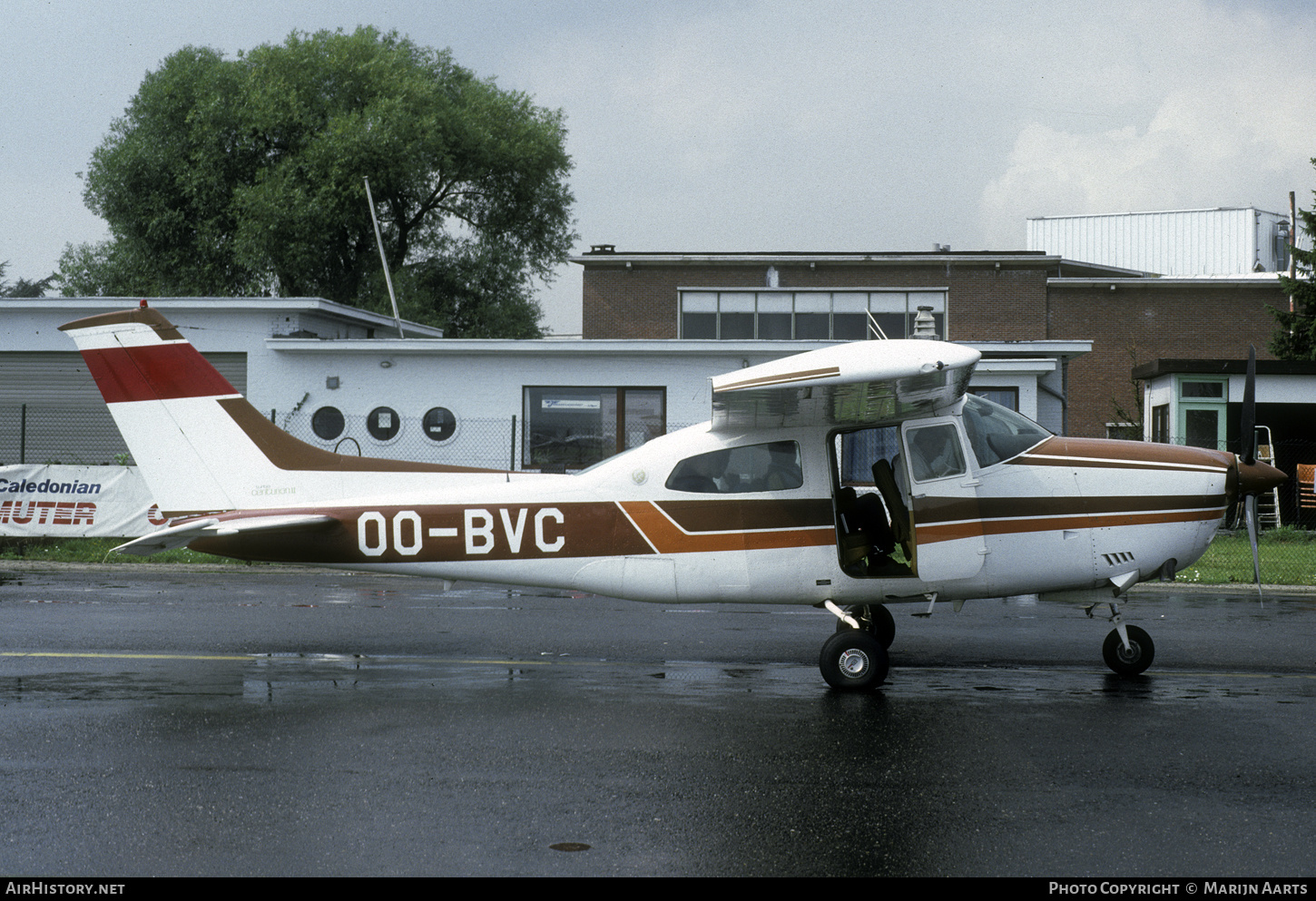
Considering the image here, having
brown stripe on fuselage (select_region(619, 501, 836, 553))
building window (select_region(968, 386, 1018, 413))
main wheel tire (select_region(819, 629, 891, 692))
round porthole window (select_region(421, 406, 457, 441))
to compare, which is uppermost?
building window (select_region(968, 386, 1018, 413))

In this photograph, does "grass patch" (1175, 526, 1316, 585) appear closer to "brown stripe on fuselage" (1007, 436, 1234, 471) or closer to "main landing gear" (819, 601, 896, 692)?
"brown stripe on fuselage" (1007, 436, 1234, 471)

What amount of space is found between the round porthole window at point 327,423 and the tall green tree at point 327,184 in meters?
20.9

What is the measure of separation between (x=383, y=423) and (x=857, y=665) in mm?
15612

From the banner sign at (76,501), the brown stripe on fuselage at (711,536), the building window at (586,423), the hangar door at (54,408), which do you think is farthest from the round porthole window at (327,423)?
the brown stripe on fuselage at (711,536)

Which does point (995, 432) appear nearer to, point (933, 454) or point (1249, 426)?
point (933, 454)

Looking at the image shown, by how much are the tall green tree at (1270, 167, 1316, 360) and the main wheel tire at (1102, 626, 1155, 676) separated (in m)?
27.5

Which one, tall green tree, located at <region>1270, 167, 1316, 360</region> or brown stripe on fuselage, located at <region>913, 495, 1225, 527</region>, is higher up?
tall green tree, located at <region>1270, 167, 1316, 360</region>

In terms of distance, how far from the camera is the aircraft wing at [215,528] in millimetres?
8070

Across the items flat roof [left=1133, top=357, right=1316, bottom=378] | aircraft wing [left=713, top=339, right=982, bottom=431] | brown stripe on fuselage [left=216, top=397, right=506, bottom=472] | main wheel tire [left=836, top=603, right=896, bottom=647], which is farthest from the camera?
flat roof [left=1133, top=357, right=1316, bottom=378]

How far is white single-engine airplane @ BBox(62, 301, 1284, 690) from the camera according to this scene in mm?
8461

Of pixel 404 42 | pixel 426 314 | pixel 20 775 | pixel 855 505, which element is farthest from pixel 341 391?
pixel 404 42

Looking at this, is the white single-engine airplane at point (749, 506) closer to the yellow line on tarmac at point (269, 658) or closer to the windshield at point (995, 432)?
the windshield at point (995, 432)

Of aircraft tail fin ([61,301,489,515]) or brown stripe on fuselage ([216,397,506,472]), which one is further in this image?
brown stripe on fuselage ([216,397,506,472])

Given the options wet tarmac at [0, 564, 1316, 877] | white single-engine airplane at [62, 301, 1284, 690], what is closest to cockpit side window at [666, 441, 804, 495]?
white single-engine airplane at [62, 301, 1284, 690]
